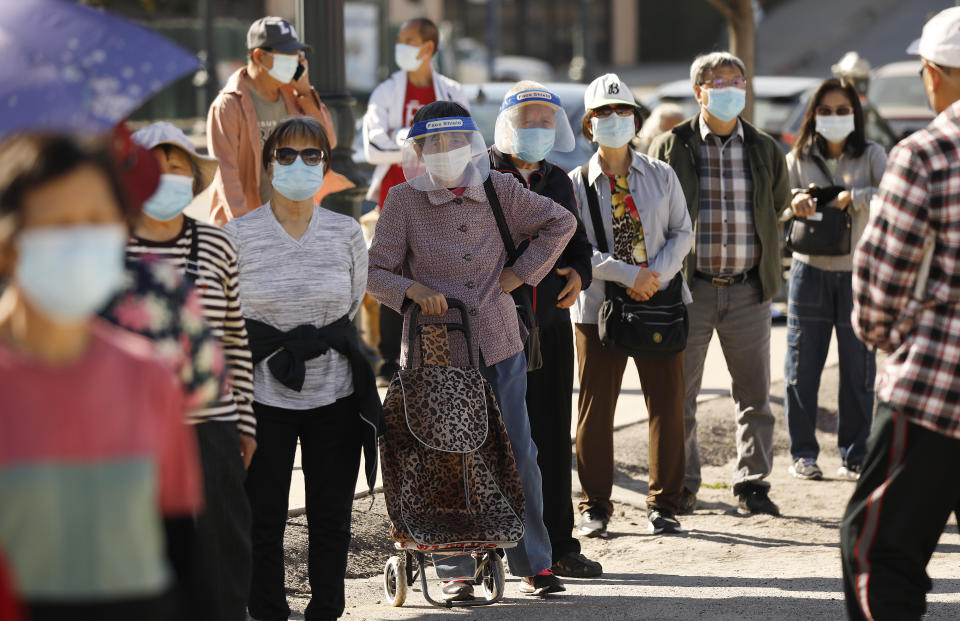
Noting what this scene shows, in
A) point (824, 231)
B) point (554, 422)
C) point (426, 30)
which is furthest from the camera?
point (426, 30)

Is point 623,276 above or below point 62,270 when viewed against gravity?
below

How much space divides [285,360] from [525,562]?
134 cm

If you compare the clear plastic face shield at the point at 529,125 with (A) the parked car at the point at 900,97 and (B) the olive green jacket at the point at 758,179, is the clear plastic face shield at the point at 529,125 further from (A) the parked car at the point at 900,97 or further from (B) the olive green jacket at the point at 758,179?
(A) the parked car at the point at 900,97

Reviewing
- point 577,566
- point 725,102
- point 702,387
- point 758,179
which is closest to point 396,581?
point 577,566

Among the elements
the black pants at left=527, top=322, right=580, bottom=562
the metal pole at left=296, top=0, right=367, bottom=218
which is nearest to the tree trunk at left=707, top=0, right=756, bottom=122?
the metal pole at left=296, top=0, right=367, bottom=218

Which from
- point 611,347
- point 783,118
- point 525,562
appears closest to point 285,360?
point 525,562

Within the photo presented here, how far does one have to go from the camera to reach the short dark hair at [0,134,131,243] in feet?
7.31

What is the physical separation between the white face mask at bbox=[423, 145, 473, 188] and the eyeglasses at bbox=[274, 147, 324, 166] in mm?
578

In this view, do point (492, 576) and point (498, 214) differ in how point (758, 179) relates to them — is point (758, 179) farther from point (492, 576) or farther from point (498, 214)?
point (492, 576)

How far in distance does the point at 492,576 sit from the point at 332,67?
3654 millimetres

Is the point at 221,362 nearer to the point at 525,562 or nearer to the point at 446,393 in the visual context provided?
the point at 446,393

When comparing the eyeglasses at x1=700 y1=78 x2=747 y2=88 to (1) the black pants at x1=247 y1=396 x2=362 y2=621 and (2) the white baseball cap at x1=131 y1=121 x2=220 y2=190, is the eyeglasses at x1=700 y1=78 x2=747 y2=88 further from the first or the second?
(2) the white baseball cap at x1=131 y1=121 x2=220 y2=190

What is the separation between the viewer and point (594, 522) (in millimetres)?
6559

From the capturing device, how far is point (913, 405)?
152 inches
